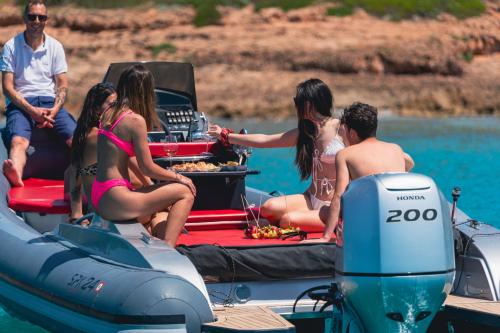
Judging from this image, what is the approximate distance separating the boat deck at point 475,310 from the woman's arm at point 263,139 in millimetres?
1687

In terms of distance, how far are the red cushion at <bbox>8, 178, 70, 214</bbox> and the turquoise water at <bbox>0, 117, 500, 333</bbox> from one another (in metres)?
0.86

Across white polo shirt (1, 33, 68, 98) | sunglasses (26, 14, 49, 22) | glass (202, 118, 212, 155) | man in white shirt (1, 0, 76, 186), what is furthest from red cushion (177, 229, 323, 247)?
sunglasses (26, 14, 49, 22)

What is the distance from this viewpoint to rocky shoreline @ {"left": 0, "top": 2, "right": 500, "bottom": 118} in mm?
33062

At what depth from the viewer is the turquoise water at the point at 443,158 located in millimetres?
15547

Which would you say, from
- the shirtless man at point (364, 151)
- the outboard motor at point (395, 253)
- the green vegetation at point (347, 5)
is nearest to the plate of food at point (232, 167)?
the shirtless man at point (364, 151)

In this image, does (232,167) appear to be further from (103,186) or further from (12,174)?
(12,174)

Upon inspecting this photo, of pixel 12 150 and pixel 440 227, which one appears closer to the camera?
pixel 440 227

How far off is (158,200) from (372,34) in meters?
30.0

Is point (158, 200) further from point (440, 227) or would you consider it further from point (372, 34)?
point (372, 34)

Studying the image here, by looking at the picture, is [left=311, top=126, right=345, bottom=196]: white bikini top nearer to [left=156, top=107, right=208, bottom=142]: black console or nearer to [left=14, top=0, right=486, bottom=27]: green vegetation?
[left=156, top=107, right=208, bottom=142]: black console

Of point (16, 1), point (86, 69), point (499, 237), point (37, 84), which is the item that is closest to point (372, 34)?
point (86, 69)

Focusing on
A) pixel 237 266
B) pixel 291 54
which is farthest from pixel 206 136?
pixel 291 54

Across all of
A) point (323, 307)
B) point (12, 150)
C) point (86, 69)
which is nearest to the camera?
point (323, 307)

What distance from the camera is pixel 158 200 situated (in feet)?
21.4
